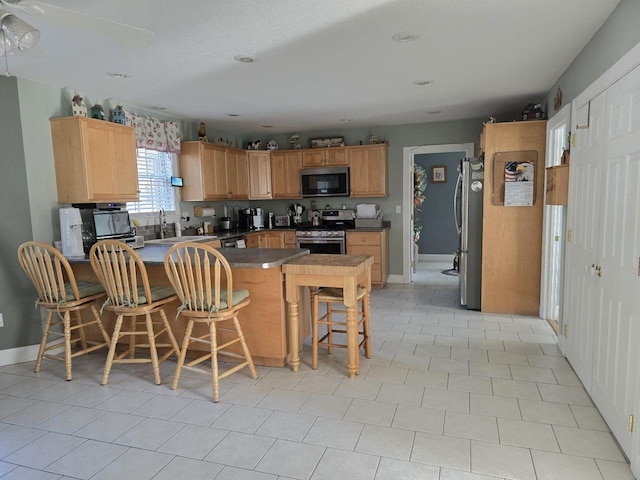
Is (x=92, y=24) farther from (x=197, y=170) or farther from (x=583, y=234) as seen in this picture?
(x=197, y=170)

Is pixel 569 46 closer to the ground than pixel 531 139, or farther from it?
farther from it

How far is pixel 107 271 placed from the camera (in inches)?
118

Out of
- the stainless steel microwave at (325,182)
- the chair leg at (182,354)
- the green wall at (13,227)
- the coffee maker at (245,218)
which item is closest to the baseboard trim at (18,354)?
→ the green wall at (13,227)

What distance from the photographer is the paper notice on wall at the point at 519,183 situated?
4.38 meters

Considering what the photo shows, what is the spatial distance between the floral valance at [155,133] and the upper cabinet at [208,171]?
220 mm

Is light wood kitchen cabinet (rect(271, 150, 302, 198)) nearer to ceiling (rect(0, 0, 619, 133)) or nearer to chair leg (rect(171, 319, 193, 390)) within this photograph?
ceiling (rect(0, 0, 619, 133))

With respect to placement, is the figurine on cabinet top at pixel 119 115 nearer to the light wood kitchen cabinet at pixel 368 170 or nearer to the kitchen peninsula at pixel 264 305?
the kitchen peninsula at pixel 264 305

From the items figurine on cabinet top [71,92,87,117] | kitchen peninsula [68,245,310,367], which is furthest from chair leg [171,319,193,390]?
figurine on cabinet top [71,92,87,117]

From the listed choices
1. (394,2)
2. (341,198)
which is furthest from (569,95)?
(341,198)

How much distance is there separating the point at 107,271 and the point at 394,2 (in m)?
2.56

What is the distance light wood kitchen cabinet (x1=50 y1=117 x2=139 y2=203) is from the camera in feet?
12.3

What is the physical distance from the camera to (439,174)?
8.23 m

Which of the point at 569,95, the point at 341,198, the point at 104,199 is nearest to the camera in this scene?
the point at 569,95

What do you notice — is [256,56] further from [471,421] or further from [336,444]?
[471,421]
